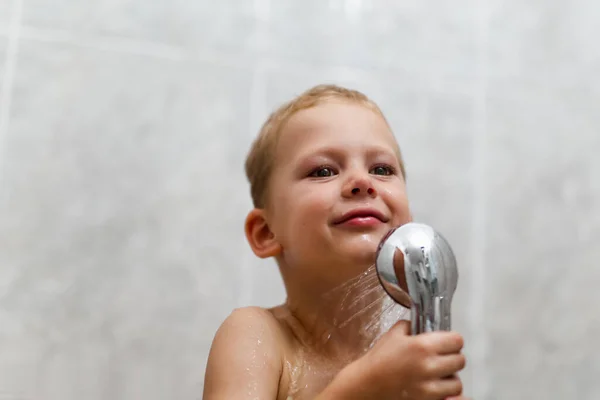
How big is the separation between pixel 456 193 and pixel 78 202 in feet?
1.95

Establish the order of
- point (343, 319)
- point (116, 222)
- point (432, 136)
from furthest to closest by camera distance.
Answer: point (432, 136)
point (116, 222)
point (343, 319)

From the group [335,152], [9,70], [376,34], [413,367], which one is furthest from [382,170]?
[9,70]

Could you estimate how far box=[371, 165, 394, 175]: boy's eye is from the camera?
31.5 inches

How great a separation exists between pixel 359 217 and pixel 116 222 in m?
0.40

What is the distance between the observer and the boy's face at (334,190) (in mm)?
735

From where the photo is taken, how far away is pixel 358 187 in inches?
29.0

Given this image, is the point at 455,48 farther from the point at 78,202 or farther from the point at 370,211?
the point at 78,202

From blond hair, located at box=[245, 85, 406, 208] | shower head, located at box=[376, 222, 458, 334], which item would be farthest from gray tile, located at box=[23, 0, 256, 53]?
shower head, located at box=[376, 222, 458, 334]

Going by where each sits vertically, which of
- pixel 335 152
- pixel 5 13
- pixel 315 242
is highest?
pixel 5 13

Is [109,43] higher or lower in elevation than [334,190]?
higher

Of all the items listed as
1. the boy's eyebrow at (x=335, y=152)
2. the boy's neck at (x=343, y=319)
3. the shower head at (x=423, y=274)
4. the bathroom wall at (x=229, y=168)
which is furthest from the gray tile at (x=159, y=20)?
the shower head at (x=423, y=274)

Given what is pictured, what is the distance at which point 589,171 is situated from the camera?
3.88 ft

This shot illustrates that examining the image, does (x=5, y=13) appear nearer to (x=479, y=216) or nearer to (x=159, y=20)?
(x=159, y=20)

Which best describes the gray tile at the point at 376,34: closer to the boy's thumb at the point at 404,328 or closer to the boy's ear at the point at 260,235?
the boy's ear at the point at 260,235
